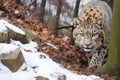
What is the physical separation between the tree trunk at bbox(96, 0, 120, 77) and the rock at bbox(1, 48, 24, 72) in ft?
9.58

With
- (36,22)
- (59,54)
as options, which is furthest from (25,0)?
(59,54)

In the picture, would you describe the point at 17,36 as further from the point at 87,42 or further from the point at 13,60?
the point at 87,42

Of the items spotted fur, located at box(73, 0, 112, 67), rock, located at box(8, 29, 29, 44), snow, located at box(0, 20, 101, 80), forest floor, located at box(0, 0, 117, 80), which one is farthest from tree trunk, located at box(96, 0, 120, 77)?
rock, located at box(8, 29, 29, 44)

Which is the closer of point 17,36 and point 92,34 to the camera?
point 17,36

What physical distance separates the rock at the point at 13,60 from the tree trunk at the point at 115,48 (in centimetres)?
292

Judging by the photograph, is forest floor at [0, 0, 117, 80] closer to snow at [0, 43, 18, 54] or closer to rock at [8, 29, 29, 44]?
rock at [8, 29, 29, 44]

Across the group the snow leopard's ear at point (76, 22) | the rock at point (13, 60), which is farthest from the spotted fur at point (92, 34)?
the rock at point (13, 60)

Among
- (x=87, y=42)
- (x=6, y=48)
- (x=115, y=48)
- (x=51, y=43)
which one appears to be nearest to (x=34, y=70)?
(x=6, y=48)

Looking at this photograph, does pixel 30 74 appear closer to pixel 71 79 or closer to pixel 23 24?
pixel 71 79

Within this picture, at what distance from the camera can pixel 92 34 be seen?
12.7 m

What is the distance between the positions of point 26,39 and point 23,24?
2173 mm

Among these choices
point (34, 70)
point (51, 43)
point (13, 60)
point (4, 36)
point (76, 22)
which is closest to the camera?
point (13, 60)

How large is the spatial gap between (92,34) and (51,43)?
121 cm

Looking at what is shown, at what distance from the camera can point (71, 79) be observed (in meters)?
9.38
